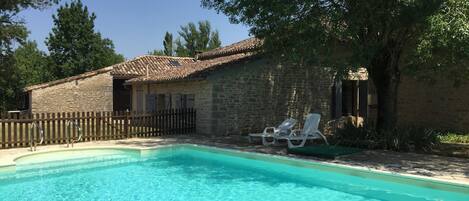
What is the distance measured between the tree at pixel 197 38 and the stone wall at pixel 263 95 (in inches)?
1764

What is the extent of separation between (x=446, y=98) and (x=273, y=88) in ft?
22.6

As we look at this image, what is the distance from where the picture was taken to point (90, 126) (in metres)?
14.9

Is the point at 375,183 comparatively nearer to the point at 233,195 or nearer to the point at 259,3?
the point at 233,195

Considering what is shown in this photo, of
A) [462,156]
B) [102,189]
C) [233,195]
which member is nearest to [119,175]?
[102,189]

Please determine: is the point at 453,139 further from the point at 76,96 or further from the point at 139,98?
the point at 76,96

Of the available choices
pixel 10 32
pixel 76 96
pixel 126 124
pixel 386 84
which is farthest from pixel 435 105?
pixel 10 32

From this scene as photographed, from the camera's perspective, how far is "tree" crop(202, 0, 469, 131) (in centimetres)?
986

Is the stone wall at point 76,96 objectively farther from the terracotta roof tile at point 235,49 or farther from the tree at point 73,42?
the tree at point 73,42

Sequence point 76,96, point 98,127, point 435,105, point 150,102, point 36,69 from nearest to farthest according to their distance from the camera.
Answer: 1. point 98,127
2. point 435,105
3. point 150,102
4. point 76,96
5. point 36,69

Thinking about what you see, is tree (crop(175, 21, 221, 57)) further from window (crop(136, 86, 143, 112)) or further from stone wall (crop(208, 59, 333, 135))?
stone wall (crop(208, 59, 333, 135))

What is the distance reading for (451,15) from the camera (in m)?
9.67

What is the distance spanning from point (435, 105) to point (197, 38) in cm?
4837

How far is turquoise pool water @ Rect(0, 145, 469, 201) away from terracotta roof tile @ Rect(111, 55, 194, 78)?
15.4 metres

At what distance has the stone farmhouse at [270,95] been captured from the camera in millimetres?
16719
